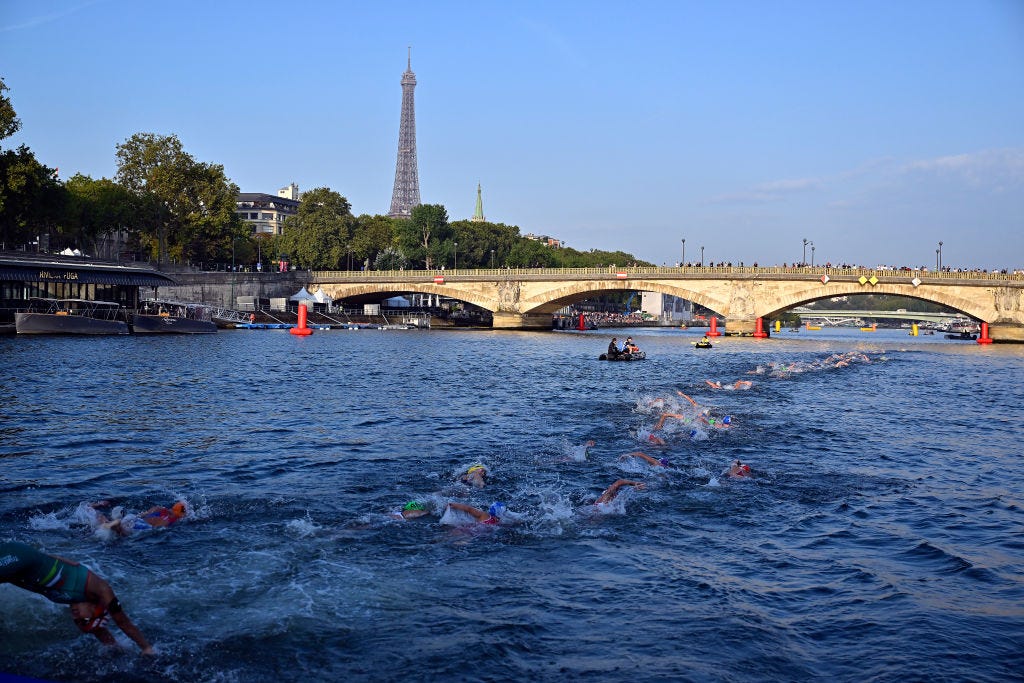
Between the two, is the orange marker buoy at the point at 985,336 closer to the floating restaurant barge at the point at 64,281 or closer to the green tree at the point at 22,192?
the floating restaurant barge at the point at 64,281

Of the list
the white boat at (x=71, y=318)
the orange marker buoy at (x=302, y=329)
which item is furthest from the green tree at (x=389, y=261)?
the white boat at (x=71, y=318)

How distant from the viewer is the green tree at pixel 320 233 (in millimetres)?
143875

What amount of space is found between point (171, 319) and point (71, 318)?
11266mm

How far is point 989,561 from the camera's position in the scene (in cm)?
1486

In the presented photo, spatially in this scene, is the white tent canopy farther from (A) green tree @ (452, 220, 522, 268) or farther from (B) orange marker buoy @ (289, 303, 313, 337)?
(B) orange marker buoy @ (289, 303, 313, 337)

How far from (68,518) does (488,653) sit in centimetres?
920

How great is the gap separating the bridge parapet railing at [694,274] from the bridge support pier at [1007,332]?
632cm

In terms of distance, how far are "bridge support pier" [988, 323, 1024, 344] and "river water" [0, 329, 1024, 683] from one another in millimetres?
76399

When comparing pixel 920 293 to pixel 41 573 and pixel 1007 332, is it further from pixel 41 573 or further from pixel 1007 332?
pixel 41 573

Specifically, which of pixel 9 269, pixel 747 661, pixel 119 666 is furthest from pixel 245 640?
pixel 9 269

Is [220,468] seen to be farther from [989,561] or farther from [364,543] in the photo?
[989,561]

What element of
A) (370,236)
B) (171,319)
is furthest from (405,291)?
(171,319)

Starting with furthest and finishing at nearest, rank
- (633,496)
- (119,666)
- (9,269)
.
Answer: (9,269), (633,496), (119,666)

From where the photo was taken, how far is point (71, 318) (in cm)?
7625
